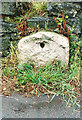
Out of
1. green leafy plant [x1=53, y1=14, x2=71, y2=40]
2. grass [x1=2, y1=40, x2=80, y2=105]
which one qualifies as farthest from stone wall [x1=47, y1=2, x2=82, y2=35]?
grass [x1=2, y1=40, x2=80, y2=105]

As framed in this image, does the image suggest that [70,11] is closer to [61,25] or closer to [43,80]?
[61,25]

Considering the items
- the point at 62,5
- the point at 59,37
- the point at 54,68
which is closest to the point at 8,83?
the point at 54,68

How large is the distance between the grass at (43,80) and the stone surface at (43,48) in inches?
4.5

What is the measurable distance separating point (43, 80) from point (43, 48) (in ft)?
2.27

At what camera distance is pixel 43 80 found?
9.12ft

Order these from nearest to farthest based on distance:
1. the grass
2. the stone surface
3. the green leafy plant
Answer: the grass → the stone surface → the green leafy plant

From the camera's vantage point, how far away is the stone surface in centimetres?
313

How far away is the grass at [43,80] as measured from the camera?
2662mm

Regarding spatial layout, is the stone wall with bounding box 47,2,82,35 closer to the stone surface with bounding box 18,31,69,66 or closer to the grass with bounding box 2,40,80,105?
the stone surface with bounding box 18,31,69,66

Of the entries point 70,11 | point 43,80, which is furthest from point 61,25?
point 43,80

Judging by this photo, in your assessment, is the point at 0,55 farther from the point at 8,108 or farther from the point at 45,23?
the point at 8,108

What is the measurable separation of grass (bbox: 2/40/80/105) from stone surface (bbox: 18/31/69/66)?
0.11m

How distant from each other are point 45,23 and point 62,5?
20.8 inches

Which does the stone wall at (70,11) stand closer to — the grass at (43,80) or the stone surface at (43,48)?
the stone surface at (43,48)
